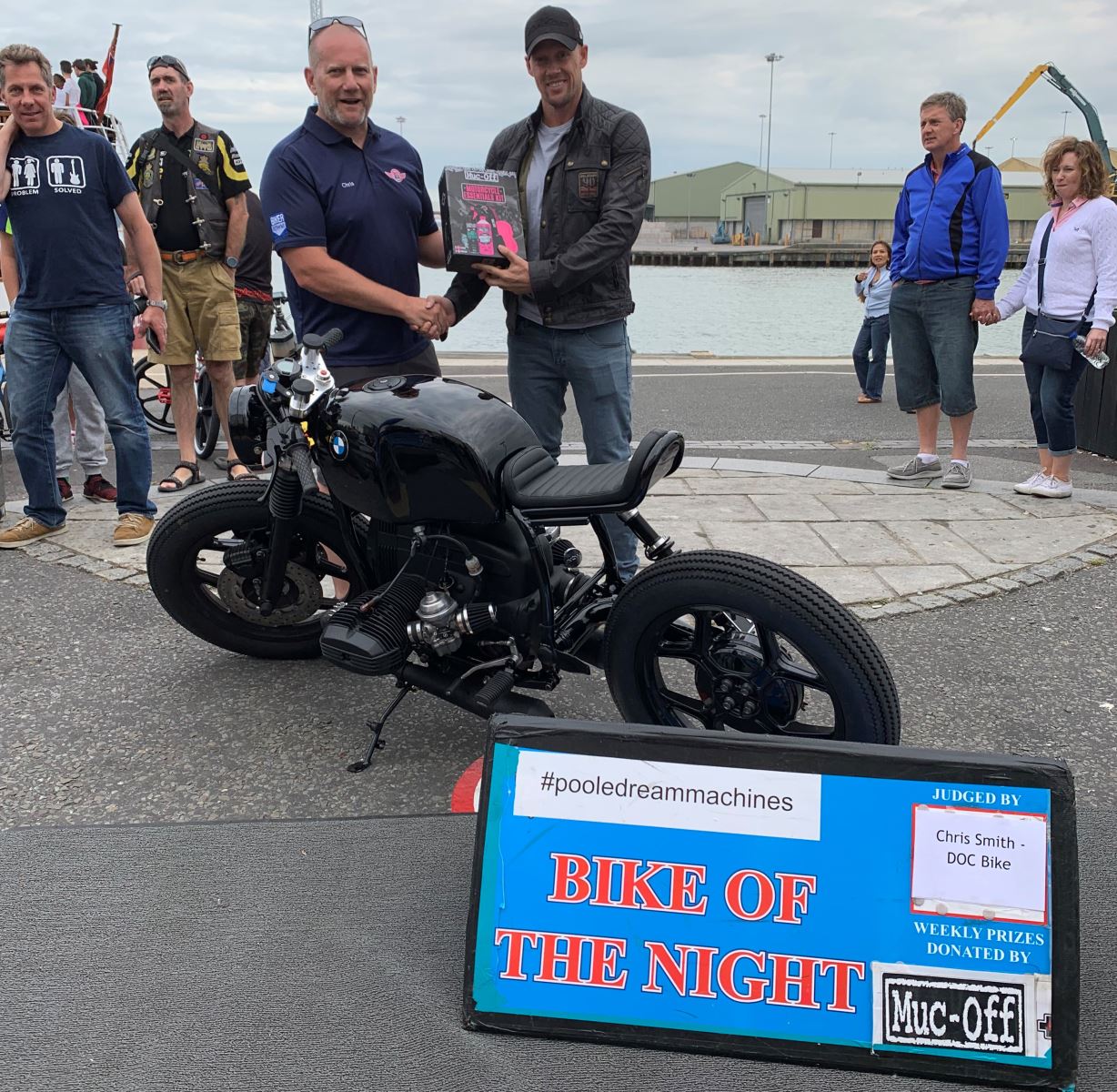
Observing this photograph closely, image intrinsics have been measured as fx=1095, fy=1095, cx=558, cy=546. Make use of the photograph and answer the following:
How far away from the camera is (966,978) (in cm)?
189

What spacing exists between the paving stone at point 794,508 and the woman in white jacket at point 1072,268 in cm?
122

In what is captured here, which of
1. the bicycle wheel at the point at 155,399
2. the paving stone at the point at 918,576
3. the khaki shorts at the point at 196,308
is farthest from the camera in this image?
the bicycle wheel at the point at 155,399

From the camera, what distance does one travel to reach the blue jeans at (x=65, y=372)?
494 centimetres

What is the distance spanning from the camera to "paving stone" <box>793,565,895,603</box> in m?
4.45

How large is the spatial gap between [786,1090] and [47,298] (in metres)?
4.48

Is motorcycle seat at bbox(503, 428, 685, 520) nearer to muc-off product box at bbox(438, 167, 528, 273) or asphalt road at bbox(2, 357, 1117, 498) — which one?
muc-off product box at bbox(438, 167, 528, 273)

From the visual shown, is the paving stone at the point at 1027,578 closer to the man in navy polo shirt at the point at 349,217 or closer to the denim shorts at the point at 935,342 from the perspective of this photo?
the denim shorts at the point at 935,342

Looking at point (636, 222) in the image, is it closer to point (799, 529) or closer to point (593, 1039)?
point (799, 529)

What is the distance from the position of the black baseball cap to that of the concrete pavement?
7.48 feet

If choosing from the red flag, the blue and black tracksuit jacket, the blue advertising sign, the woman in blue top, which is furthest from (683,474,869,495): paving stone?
the red flag

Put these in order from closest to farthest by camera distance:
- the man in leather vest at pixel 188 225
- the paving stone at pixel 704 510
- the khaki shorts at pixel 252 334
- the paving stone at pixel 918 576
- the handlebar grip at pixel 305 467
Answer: the handlebar grip at pixel 305 467 < the paving stone at pixel 918 576 < the paving stone at pixel 704 510 < the man in leather vest at pixel 188 225 < the khaki shorts at pixel 252 334

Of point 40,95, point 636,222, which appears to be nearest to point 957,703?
point 636,222

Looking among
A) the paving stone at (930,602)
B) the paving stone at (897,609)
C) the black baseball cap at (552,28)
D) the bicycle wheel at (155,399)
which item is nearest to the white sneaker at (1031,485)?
the paving stone at (930,602)

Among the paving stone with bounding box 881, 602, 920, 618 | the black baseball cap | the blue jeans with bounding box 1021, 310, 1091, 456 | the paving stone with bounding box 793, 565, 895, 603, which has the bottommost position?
the paving stone with bounding box 881, 602, 920, 618
